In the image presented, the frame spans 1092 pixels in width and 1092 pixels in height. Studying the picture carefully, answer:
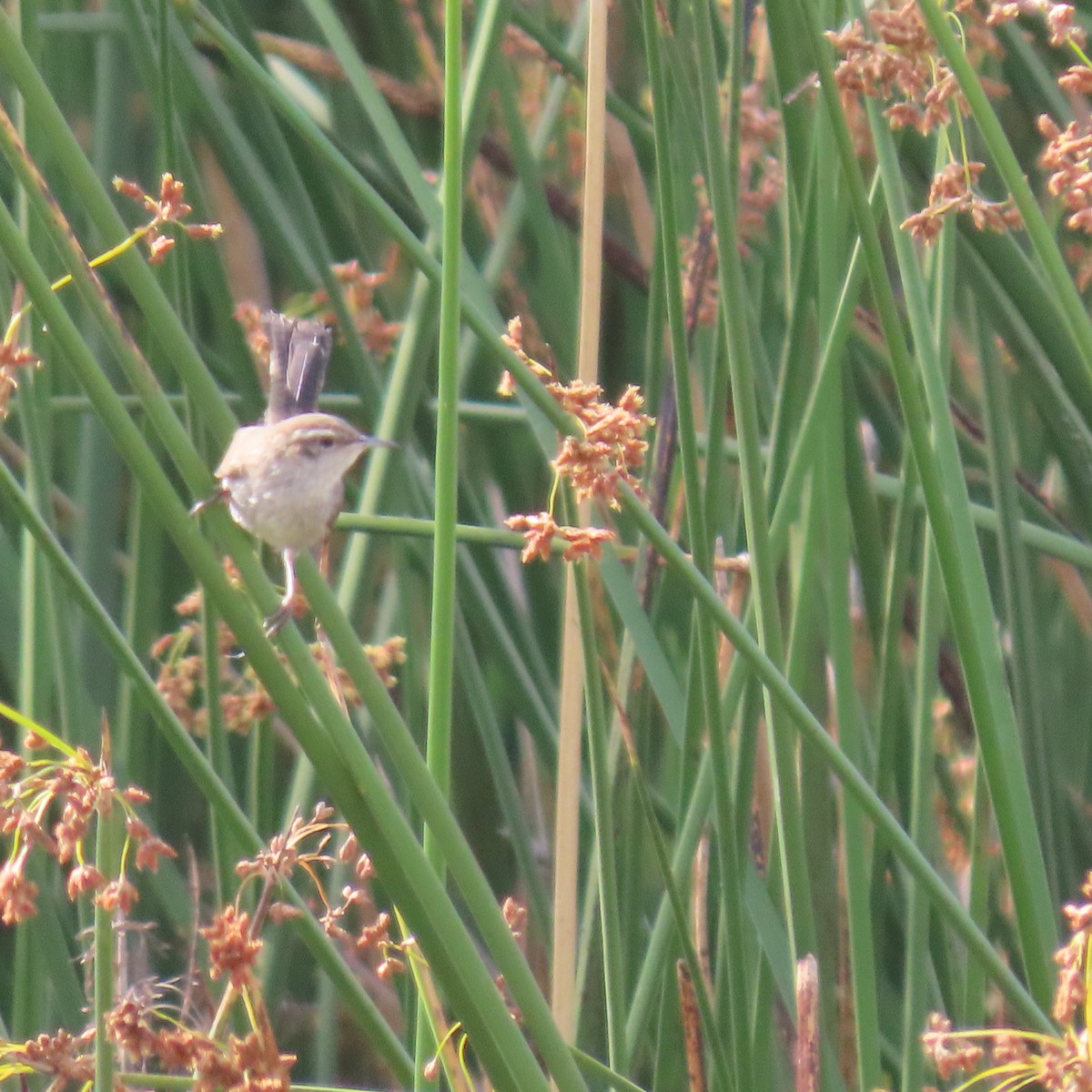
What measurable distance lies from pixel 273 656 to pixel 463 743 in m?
1.70

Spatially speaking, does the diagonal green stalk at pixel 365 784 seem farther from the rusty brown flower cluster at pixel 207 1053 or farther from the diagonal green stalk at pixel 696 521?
the diagonal green stalk at pixel 696 521

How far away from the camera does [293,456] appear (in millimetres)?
1779

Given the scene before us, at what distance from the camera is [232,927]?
1140 mm

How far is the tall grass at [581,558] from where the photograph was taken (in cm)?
121

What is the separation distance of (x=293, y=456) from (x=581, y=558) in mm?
615

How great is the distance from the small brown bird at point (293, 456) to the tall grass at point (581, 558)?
0.29 ft

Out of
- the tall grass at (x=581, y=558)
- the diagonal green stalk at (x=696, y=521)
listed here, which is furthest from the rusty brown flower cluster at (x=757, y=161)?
the diagonal green stalk at (x=696, y=521)

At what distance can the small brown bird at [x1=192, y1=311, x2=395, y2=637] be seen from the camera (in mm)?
1709

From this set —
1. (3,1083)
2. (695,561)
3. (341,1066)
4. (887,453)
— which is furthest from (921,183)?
(341,1066)

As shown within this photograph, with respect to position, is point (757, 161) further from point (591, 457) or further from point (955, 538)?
point (591, 457)

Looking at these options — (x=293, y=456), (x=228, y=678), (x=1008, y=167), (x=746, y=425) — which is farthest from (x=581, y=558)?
(x=228, y=678)

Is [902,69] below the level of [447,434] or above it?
above

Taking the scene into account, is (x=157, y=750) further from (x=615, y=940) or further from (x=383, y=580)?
(x=615, y=940)

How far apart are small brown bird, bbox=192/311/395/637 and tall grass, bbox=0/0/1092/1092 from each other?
88 mm
